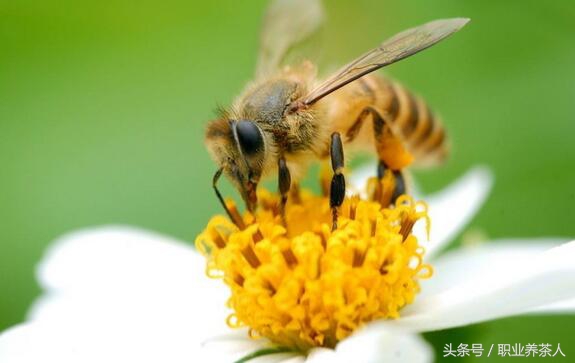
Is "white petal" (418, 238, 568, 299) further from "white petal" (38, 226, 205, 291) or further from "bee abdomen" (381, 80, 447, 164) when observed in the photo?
"white petal" (38, 226, 205, 291)

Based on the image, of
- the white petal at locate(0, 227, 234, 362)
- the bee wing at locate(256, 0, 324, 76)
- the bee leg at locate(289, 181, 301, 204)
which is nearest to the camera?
the white petal at locate(0, 227, 234, 362)

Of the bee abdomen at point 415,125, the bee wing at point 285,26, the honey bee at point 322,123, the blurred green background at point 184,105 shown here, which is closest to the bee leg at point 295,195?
the honey bee at point 322,123

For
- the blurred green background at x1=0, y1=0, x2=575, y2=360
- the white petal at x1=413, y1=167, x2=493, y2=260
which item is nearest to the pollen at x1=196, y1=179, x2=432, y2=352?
the white petal at x1=413, y1=167, x2=493, y2=260

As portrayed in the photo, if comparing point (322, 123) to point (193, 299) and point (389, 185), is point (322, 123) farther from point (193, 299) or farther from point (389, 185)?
point (193, 299)

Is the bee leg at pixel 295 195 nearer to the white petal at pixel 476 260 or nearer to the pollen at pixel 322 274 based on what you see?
the pollen at pixel 322 274

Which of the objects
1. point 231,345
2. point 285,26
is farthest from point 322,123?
point 285,26

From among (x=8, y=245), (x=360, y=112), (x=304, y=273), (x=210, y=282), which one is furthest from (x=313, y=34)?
(x=8, y=245)
